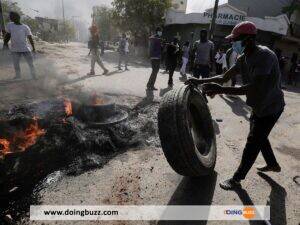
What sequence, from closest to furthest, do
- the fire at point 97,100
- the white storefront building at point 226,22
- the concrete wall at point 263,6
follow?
the fire at point 97,100 < the white storefront building at point 226,22 < the concrete wall at point 263,6

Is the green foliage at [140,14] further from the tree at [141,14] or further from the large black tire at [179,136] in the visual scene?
the large black tire at [179,136]

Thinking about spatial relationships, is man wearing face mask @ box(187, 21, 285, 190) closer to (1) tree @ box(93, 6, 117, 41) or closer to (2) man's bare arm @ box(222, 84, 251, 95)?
(2) man's bare arm @ box(222, 84, 251, 95)

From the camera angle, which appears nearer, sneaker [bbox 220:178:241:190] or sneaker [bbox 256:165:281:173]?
sneaker [bbox 220:178:241:190]

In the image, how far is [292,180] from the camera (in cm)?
409

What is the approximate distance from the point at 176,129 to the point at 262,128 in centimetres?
120

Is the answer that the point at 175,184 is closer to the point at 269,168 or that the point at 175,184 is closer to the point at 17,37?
the point at 269,168

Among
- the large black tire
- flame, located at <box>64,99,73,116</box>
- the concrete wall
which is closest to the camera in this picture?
the large black tire

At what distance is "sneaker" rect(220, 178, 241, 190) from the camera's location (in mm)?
3670

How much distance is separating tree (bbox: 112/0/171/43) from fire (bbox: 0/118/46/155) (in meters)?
22.3

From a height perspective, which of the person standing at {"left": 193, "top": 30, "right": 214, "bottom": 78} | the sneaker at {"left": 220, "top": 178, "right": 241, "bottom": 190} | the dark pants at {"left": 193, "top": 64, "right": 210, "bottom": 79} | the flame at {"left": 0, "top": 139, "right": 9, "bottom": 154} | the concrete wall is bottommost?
the sneaker at {"left": 220, "top": 178, "right": 241, "bottom": 190}

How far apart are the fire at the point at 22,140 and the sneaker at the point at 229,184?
2.79m

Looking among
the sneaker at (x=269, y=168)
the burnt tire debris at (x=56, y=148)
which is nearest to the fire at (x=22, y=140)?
the burnt tire debris at (x=56, y=148)

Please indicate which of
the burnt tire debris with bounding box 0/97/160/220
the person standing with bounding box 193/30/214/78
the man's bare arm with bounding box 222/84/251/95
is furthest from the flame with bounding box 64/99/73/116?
the person standing with bounding box 193/30/214/78

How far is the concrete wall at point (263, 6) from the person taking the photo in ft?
94.0
